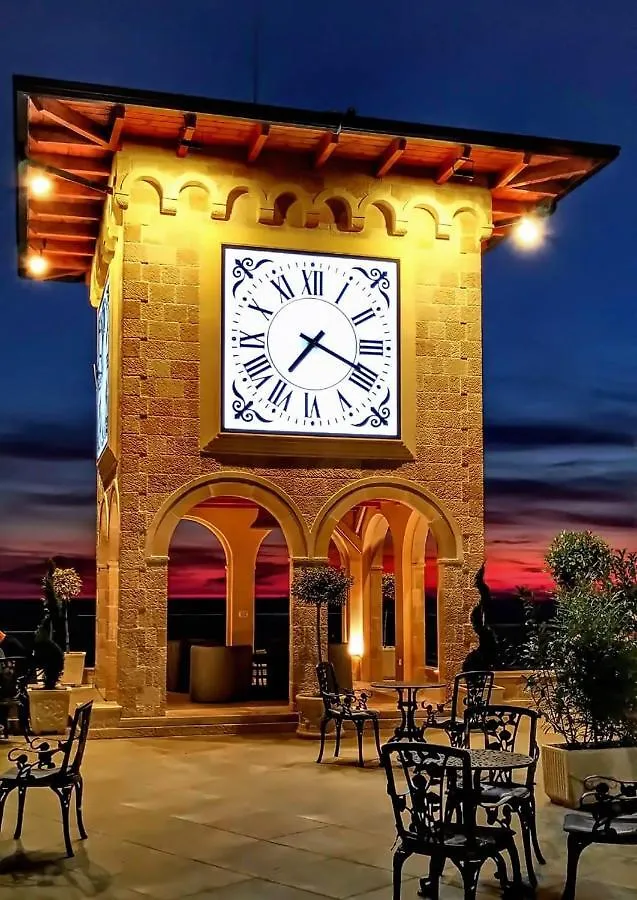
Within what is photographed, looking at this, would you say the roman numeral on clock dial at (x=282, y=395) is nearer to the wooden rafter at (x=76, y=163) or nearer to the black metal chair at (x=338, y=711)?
the wooden rafter at (x=76, y=163)

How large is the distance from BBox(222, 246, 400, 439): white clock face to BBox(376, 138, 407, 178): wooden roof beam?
1.13 metres

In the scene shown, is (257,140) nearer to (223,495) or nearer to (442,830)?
(223,495)

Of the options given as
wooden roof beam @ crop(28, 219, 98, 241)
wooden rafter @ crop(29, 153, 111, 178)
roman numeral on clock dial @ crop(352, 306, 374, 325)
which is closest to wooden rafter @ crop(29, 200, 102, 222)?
wooden roof beam @ crop(28, 219, 98, 241)

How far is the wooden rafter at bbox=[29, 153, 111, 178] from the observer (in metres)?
13.7

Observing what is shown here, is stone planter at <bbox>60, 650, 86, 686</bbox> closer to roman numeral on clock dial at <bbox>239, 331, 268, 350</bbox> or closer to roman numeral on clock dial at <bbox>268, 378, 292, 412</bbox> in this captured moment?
roman numeral on clock dial at <bbox>268, 378, 292, 412</bbox>

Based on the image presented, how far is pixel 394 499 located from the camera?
1382 centimetres

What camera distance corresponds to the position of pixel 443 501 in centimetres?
1397

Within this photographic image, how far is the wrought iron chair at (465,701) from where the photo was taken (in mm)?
8314

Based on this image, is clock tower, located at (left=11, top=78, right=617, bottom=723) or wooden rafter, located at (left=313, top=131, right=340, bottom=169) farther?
wooden rafter, located at (left=313, top=131, right=340, bottom=169)

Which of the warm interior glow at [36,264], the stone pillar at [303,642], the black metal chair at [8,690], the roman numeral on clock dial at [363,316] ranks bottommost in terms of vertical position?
the black metal chair at [8,690]

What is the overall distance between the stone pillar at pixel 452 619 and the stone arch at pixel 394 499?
18 centimetres

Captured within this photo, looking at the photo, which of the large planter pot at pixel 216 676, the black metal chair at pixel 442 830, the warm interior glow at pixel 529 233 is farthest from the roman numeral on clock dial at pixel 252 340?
the black metal chair at pixel 442 830

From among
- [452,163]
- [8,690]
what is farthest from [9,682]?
[452,163]

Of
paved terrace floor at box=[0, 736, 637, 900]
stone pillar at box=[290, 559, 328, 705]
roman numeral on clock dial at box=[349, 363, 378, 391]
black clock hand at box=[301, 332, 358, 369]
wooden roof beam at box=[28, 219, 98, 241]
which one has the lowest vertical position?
paved terrace floor at box=[0, 736, 637, 900]
